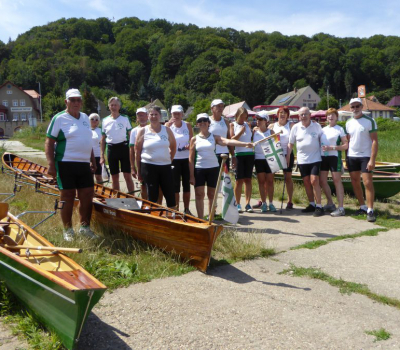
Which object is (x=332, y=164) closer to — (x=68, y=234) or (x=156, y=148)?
(x=156, y=148)

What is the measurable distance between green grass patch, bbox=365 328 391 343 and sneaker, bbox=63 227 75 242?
3.68 m

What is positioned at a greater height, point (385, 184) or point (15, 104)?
point (15, 104)

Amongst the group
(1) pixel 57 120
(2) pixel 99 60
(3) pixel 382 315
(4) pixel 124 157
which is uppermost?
(2) pixel 99 60

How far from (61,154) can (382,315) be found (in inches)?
164

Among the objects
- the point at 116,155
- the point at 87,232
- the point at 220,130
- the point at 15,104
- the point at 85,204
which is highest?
the point at 15,104

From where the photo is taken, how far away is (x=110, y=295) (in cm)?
414

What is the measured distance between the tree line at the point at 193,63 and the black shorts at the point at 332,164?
99987 millimetres

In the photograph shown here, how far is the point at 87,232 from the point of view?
227 inches

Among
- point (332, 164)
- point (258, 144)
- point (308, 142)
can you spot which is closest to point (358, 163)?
point (332, 164)

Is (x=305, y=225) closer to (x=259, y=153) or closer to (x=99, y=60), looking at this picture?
(x=259, y=153)

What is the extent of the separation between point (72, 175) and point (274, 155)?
3752 mm

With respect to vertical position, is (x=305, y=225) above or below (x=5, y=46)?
below

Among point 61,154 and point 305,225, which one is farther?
point 305,225

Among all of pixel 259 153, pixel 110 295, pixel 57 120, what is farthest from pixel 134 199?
pixel 259 153
